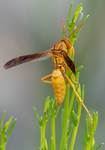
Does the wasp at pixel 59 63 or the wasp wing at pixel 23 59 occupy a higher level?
the wasp wing at pixel 23 59

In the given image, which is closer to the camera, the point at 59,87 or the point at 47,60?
the point at 59,87

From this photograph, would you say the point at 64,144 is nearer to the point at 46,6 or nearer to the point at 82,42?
the point at 82,42

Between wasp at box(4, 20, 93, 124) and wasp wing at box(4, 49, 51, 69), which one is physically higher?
wasp wing at box(4, 49, 51, 69)

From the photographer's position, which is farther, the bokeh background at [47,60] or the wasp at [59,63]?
the bokeh background at [47,60]

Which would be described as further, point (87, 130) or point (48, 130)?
point (48, 130)

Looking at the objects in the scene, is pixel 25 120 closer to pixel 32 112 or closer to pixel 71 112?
pixel 32 112

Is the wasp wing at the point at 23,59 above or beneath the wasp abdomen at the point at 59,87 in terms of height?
above

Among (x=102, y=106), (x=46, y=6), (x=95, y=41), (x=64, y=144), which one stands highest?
(x=46, y=6)

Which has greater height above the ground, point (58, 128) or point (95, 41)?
point (95, 41)

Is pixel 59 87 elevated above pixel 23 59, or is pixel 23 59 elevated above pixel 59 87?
pixel 23 59

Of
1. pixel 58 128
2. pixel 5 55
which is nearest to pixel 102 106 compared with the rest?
pixel 58 128

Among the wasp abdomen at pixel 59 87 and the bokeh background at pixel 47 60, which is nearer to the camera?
the wasp abdomen at pixel 59 87
